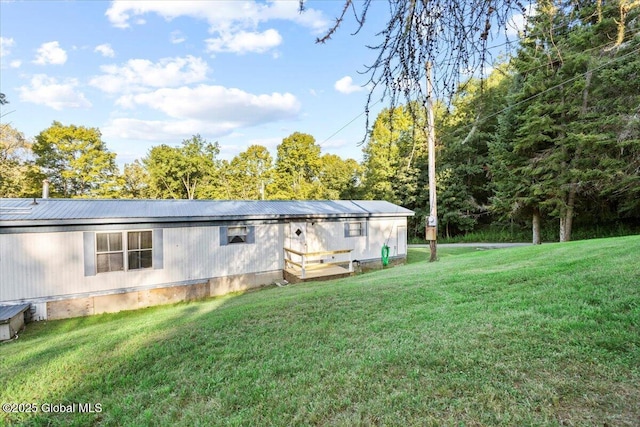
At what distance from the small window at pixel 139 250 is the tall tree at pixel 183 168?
20.4 m

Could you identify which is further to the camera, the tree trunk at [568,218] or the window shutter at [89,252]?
the tree trunk at [568,218]

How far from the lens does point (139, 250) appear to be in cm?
906

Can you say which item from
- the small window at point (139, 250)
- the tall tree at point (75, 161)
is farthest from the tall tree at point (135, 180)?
the small window at point (139, 250)

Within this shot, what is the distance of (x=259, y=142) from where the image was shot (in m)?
30.0

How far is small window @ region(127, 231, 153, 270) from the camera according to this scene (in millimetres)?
8938

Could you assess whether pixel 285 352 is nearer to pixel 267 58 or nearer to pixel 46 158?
pixel 267 58

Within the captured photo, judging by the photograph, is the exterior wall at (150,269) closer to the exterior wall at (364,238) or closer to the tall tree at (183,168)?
the exterior wall at (364,238)

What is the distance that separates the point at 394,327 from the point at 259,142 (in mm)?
28559

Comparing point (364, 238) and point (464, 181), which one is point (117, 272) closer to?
point (364, 238)

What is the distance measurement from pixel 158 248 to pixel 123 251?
35.8 inches

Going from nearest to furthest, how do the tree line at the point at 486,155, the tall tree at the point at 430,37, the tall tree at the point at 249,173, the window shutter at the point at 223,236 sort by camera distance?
the tall tree at the point at 430,37, the tree line at the point at 486,155, the window shutter at the point at 223,236, the tall tree at the point at 249,173

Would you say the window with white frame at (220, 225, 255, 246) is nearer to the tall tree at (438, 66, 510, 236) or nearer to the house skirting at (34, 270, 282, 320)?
the house skirting at (34, 270, 282, 320)

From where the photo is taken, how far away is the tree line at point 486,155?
2883 millimetres

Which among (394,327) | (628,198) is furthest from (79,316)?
(628,198)
